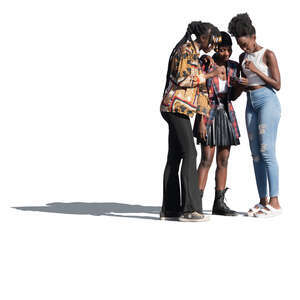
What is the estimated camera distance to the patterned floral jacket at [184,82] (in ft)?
28.9

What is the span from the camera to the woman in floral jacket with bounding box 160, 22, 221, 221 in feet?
29.0

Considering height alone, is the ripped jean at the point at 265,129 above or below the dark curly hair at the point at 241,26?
below

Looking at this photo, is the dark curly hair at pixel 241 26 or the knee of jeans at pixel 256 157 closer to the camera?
the dark curly hair at pixel 241 26

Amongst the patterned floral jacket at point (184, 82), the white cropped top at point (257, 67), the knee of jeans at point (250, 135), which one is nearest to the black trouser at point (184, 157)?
the patterned floral jacket at point (184, 82)

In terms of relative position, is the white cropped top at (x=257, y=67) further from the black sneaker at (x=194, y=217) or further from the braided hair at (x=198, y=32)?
the black sneaker at (x=194, y=217)

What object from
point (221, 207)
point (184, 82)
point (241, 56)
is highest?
point (241, 56)

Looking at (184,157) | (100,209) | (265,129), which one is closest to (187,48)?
(184,157)

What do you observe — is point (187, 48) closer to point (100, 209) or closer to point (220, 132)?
point (220, 132)

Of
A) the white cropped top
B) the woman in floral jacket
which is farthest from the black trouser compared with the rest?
the white cropped top

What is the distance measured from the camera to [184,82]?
881 cm

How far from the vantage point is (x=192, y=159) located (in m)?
9.05

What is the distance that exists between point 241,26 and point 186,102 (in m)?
1.35

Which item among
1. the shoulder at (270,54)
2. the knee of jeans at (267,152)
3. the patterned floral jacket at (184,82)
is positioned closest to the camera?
the patterned floral jacket at (184,82)

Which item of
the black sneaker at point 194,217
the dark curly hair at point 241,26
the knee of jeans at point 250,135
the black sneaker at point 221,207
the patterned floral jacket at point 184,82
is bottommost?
the black sneaker at point 194,217
